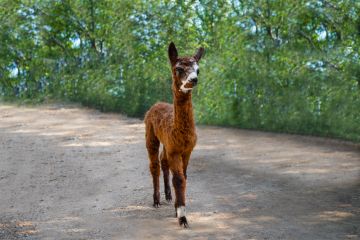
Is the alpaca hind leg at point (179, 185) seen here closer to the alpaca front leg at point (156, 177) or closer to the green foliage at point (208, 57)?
the alpaca front leg at point (156, 177)

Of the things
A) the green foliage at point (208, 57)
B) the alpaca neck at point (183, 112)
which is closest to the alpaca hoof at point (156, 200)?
the alpaca neck at point (183, 112)

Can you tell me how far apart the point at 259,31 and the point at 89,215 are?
794 centimetres

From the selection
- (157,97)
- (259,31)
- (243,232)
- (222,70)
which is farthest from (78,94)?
(243,232)

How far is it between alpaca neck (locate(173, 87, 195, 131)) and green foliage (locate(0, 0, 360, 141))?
6.24 metres

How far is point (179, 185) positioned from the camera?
6773 millimetres

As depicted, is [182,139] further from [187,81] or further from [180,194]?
[187,81]

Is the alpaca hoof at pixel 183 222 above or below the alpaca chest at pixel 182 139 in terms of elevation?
below

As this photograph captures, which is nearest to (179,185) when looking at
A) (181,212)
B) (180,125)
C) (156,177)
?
(181,212)

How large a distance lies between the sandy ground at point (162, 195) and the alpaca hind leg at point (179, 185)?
0.16 metres

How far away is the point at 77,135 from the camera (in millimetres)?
12961

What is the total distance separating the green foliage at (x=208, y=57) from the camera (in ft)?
41.1

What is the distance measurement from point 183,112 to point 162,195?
1.97 meters

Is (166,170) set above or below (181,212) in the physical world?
above

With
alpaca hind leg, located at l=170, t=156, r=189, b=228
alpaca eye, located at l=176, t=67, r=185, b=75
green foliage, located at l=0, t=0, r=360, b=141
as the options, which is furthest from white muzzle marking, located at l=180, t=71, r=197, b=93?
green foliage, located at l=0, t=0, r=360, b=141
